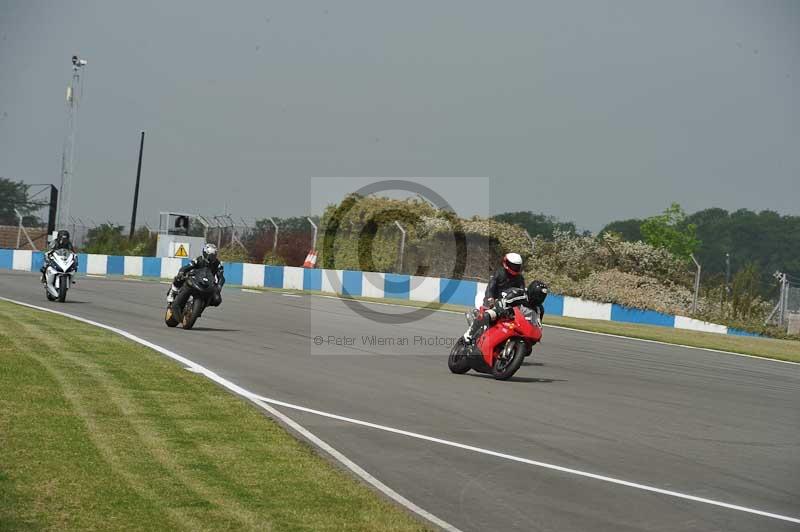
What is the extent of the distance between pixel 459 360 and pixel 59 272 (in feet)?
39.7

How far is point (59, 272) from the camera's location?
22.3m

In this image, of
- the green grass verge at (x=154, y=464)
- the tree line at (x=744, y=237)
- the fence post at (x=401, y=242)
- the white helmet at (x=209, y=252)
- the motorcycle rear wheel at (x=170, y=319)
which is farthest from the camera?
the tree line at (x=744, y=237)

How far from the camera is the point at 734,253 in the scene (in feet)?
297

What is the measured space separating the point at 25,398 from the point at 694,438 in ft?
19.3

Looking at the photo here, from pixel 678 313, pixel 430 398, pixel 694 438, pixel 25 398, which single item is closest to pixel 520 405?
pixel 430 398

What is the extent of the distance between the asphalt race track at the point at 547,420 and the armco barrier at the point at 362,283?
39.4 ft

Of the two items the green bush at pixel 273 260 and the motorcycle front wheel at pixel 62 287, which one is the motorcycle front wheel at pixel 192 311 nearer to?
the motorcycle front wheel at pixel 62 287

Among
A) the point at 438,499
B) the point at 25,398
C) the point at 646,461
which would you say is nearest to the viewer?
the point at 438,499

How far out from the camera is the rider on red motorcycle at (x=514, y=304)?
12547 millimetres

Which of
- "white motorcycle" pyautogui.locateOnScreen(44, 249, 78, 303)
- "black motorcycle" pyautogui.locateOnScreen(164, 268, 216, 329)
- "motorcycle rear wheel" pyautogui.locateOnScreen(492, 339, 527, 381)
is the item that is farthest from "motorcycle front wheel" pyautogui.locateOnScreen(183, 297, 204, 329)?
"motorcycle rear wheel" pyautogui.locateOnScreen(492, 339, 527, 381)

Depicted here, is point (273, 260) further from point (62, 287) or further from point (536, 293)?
point (536, 293)

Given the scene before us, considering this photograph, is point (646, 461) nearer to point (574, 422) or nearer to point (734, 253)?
point (574, 422)

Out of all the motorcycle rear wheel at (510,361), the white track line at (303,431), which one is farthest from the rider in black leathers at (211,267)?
the motorcycle rear wheel at (510,361)

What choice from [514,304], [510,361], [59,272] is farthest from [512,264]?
[59,272]
